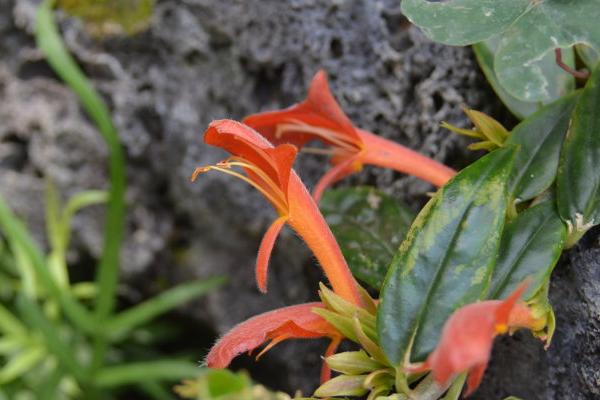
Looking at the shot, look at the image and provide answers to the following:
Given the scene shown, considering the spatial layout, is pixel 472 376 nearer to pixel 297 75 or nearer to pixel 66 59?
pixel 297 75

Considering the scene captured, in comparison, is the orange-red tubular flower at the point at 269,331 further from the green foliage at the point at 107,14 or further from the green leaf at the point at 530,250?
the green foliage at the point at 107,14

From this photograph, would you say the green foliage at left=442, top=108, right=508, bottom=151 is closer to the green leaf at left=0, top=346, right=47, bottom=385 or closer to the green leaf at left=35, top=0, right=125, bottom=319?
the green leaf at left=35, top=0, right=125, bottom=319

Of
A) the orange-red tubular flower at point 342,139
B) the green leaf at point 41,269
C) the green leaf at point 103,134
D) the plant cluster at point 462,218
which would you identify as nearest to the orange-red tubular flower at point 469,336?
the plant cluster at point 462,218

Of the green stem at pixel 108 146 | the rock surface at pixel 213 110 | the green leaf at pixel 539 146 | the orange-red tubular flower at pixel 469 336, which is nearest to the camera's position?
the orange-red tubular flower at pixel 469 336

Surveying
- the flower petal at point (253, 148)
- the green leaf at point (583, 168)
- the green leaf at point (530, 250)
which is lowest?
the green leaf at point (530, 250)

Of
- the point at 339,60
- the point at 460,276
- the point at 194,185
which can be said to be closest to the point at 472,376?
the point at 460,276

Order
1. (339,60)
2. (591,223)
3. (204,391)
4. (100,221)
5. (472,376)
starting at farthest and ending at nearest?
(100,221), (339,60), (591,223), (472,376), (204,391)

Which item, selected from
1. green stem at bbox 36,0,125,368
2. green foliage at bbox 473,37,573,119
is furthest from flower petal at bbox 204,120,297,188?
green stem at bbox 36,0,125,368
